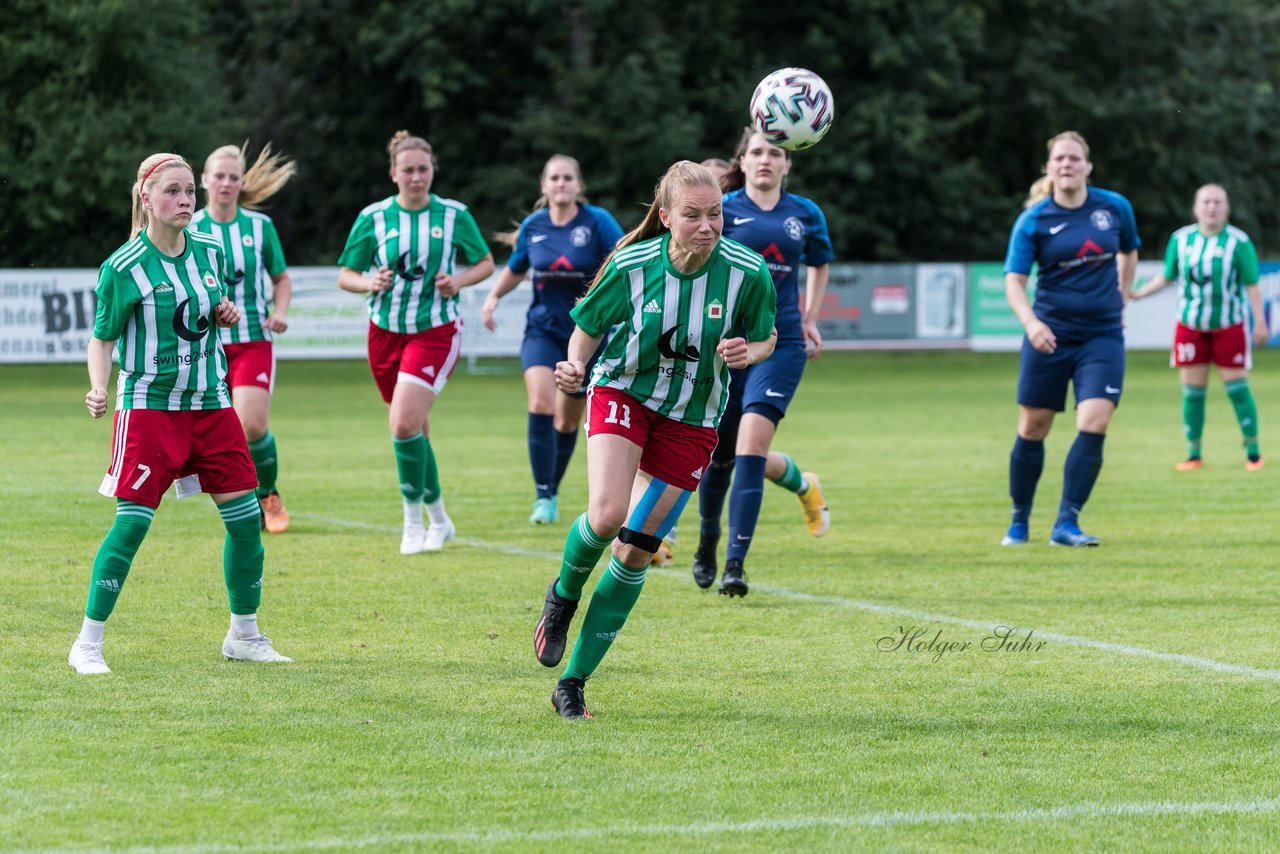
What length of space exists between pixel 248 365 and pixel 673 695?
15.4ft

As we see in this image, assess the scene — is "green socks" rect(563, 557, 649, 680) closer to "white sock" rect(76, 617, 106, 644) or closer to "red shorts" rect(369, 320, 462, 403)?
"white sock" rect(76, 617, 106, 644)

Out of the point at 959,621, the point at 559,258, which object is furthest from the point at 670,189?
the point at 559,258

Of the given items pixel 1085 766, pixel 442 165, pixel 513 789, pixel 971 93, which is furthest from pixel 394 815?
pixel 971 93

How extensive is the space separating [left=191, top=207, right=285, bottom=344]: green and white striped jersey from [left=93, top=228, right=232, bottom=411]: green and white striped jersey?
11.1 feet

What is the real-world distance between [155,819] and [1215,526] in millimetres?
7669

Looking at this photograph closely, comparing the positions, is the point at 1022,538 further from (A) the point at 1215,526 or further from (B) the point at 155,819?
(B) the point at 155,819

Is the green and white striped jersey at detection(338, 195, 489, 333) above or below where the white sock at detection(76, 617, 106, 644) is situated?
above

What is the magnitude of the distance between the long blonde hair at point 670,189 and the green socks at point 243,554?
1605mm

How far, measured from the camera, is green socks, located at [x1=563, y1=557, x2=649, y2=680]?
5.56m

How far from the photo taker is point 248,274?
966cm

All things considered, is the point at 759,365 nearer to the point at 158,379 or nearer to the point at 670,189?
the point at 670,189

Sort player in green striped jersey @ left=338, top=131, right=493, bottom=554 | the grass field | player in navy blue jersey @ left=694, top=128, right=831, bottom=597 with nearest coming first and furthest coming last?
the grass field → player in navy blue jersey @ left=694, top=128, right=831, bottom=597 → player in green striped jersey @ left=338, top=131, right=493, bottom=554

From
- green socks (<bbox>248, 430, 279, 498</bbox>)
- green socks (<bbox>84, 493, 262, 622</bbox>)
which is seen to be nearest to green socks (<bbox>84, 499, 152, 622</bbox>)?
green socks (<bbox>84, 493, 262, 622</bbox>)

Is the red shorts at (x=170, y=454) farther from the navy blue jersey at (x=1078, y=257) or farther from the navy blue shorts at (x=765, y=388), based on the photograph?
the navy blue jersey at (x=1078, y=257)
